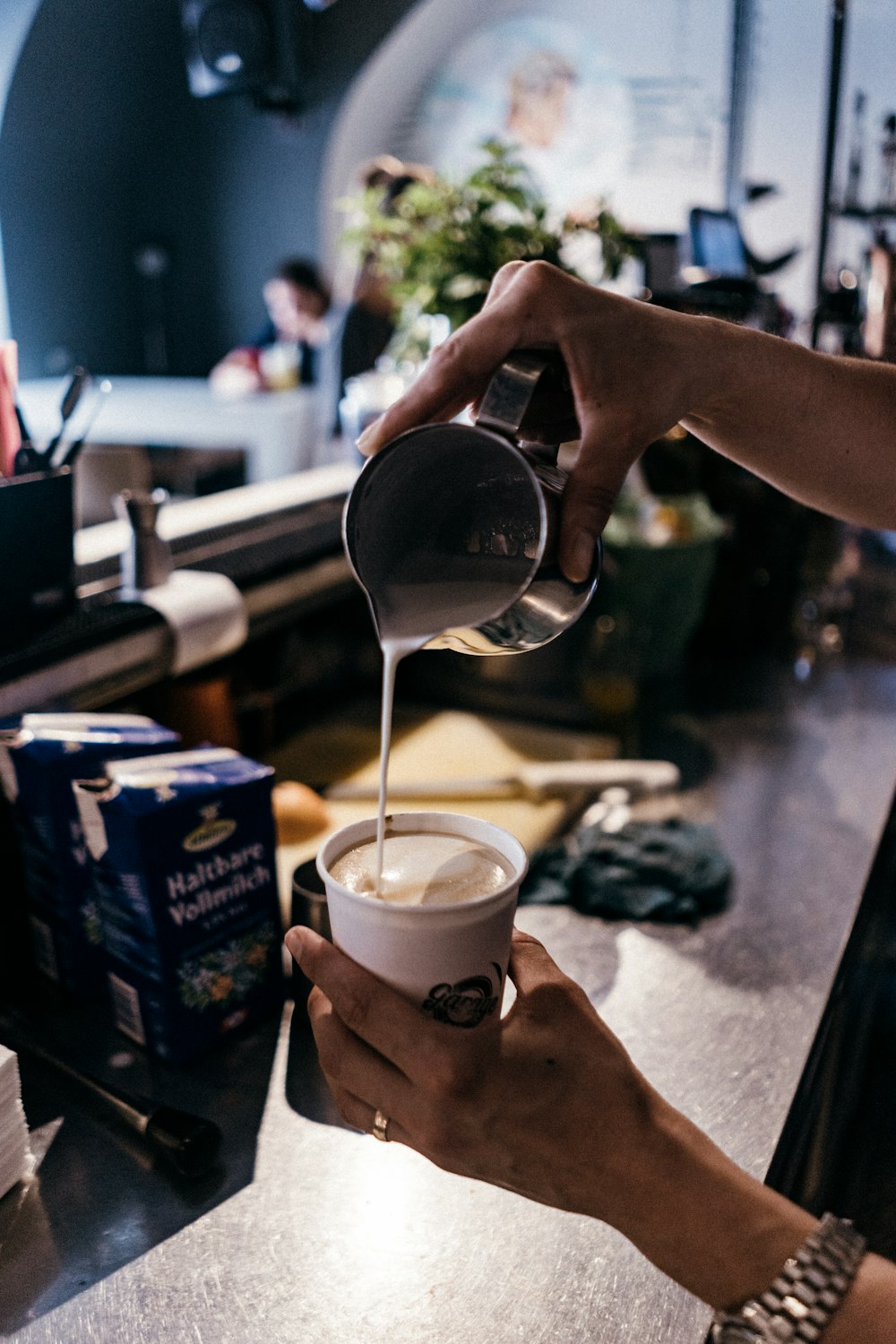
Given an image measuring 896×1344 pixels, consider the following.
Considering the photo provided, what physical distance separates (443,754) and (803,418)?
2.85 feet

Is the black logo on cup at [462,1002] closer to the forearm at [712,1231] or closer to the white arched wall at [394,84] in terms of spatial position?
the forearm at [712,1231]

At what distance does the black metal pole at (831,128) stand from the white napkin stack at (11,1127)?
2751 mm

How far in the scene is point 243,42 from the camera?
321cm

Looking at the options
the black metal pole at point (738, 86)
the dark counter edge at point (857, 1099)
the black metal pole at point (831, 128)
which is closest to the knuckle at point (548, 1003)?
the dark counter edge at point (857, 1099)

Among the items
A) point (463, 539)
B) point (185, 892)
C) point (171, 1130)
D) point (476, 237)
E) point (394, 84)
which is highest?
point (394, 84)

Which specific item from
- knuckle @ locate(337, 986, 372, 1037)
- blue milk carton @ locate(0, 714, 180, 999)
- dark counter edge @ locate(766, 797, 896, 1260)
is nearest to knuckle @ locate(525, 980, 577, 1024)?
knuckle @ locate(337, 986, 372, 1037)

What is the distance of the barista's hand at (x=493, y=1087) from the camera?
0.66m

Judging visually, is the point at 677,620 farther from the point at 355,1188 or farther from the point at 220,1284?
the point at 220,1284

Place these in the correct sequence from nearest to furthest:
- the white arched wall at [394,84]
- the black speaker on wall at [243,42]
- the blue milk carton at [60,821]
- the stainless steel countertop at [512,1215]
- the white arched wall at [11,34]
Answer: the stainless steel countertop at [512,1215], the blue milk carton at [60,821], the black speaker on wall at [243,42], the white arched wall at [11,34], the white arched wall at [394,84]

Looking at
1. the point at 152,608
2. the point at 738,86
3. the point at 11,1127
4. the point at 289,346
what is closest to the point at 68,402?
the point at 152,608

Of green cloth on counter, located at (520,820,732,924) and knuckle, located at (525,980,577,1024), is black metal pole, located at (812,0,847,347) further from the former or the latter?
knuckle, located at (525,980,577,1024)

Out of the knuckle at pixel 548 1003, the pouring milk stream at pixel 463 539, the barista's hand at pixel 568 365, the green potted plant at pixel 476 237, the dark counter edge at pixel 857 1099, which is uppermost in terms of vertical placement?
the green potted plant at pixel 476 237

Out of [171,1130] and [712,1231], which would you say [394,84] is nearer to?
[171,1130]

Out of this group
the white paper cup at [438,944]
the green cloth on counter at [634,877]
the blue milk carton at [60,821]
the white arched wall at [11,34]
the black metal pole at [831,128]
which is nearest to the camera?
the white paper cup at [438,944]
